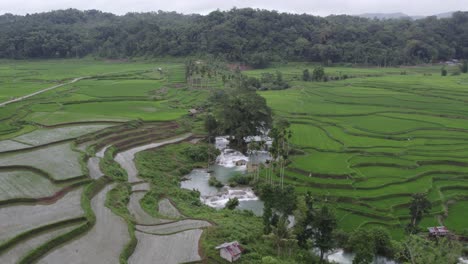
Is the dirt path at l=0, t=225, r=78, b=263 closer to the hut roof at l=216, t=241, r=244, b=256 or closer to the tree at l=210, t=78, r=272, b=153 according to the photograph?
the hut roof at l=216, t=241, r=244, b=256

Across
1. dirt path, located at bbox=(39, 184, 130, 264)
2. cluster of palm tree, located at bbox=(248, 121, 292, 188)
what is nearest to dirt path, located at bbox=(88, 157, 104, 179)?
dirt path, located at bbox=(39, 184, 130, 264)

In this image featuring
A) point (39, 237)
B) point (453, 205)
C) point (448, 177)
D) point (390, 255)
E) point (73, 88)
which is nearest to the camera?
point (39, 237)

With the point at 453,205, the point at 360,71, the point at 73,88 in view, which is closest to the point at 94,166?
the point at 453,205

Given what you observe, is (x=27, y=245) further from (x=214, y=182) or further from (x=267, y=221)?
(x=214, y=182)

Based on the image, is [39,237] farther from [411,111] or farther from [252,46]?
[252,46]

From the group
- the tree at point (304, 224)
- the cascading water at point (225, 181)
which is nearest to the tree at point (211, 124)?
the cascading water at point (225, 181)

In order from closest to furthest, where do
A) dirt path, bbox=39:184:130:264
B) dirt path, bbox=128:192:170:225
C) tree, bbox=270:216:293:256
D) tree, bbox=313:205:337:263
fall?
dirt path, bbox=39:184:130:264 → tree, bbox=270:216:293:256 → tree, bbox=313:205:337:263 → dirt path, bbox=128:192:170:225

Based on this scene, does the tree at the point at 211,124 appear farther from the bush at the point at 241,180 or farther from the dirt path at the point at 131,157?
the bush at the point at 241,180
